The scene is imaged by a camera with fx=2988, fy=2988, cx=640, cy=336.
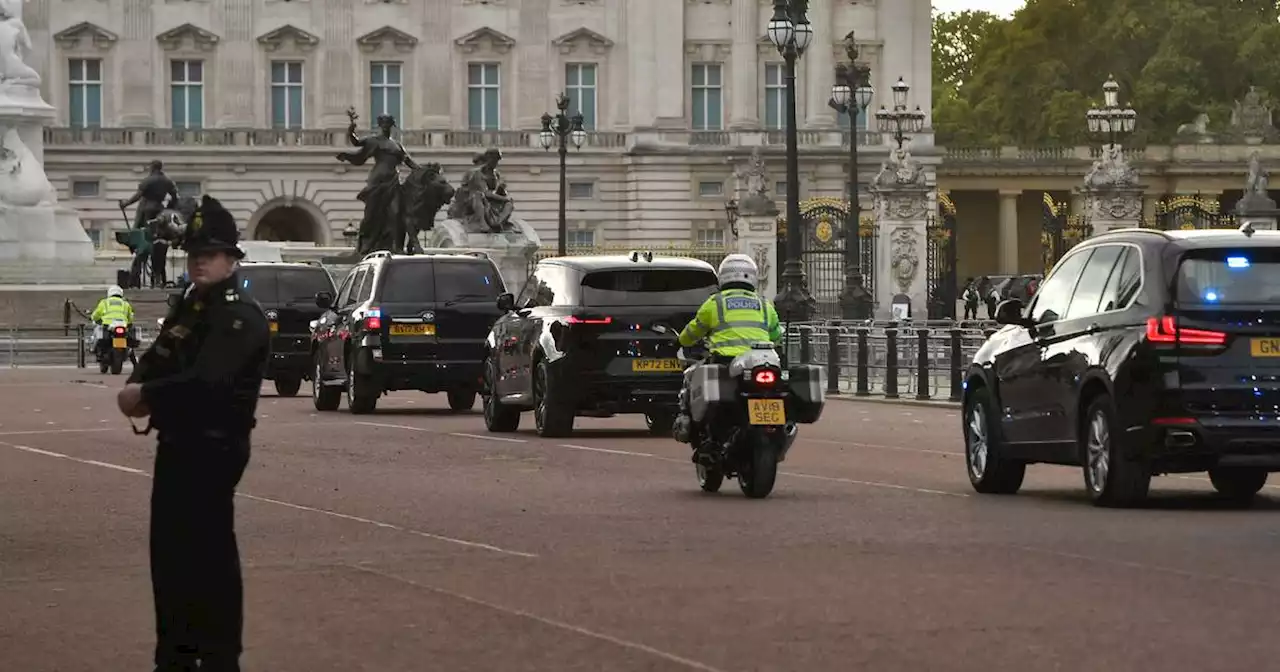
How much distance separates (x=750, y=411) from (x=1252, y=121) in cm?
8419

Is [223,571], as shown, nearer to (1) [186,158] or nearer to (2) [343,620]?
(2) [343,620]

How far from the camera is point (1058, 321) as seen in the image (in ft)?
58.6

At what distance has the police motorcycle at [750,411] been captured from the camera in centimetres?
1783

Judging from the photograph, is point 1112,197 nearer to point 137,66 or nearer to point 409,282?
point 409,282

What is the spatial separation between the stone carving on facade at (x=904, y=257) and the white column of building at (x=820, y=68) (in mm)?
39653

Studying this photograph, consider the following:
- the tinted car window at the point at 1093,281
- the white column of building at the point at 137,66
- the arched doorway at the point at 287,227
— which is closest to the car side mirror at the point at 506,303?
the tinted car window at the point at 1093,281

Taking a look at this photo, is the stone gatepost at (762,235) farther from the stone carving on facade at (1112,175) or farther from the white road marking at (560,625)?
the white road marking at (560,625)

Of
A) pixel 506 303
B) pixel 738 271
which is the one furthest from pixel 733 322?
pixel 506 303

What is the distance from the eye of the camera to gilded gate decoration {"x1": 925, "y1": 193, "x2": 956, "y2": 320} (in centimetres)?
5300

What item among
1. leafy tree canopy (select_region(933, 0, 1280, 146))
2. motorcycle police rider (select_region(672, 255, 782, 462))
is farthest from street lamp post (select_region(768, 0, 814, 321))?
leafy tree canopy (select_region(933, 0, 1280, 146))

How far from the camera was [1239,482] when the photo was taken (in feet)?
58.6

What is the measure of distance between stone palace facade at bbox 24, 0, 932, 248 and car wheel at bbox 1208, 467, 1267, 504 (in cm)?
7338

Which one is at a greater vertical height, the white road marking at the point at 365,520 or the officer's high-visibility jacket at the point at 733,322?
the officer's high-visibility jacket at the point at 733,322

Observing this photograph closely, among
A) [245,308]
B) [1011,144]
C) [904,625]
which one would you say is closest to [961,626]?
[904,625]
